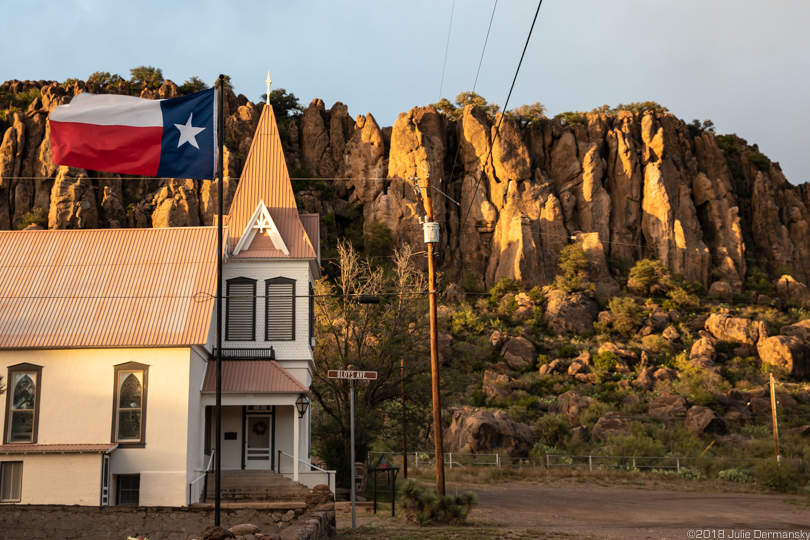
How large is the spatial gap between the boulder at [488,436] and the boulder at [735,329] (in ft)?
101

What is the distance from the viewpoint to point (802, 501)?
102ft

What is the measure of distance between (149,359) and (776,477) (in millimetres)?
27163

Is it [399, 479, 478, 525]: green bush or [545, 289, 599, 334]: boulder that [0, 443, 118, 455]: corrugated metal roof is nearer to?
[399, 479, 478, 525]: green bush

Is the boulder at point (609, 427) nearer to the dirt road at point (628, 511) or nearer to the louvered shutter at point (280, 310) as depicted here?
the dirt road at point (628, 511)

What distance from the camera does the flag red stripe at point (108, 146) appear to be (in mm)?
16562

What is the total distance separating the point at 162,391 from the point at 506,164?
6663 centimetres

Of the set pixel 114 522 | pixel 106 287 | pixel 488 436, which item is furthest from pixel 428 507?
pixel 488 436

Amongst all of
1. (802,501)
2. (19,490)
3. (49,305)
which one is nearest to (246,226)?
(49,305)

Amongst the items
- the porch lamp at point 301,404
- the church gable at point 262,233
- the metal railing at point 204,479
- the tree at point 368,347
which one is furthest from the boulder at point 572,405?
the metal railing at point 204,479

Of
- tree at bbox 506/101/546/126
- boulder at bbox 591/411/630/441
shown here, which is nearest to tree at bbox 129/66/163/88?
tree at bbox 506/101/546/126

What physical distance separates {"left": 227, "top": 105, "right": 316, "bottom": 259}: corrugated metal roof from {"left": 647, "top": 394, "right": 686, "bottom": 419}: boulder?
31.7 metres

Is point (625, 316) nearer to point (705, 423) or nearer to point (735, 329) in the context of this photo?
point (735, 329)

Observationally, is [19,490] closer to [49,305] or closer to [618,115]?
[49,305]

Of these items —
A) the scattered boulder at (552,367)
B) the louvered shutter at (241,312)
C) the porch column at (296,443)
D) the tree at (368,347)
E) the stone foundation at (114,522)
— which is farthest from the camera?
the scattered boulder at (552,367)
